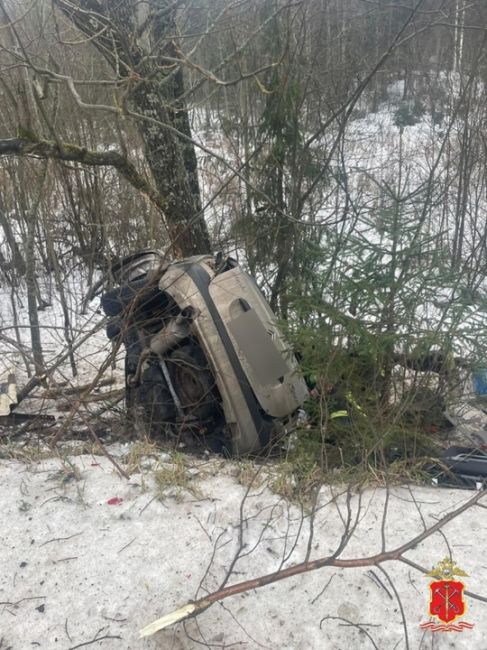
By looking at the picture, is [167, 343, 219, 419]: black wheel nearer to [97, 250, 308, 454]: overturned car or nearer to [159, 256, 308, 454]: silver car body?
[97, 250, 308, 454]: overturned car

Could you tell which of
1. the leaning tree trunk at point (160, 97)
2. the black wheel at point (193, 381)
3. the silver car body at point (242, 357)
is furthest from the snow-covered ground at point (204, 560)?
the leaning tree trunk at point (160, 97)

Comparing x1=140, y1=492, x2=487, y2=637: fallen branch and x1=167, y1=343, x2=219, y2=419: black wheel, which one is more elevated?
x1=167, y1=343, x2=219, y2=419: black wheel

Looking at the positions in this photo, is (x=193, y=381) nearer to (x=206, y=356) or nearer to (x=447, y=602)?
(x=206, y=356)

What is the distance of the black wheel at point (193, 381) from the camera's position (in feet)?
12.5

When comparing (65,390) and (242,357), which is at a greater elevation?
(242,357)

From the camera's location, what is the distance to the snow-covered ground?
72.7 inches

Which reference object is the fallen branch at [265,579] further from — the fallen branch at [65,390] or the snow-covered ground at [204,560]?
the fallen branch at [65,390]

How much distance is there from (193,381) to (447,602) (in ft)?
7.95

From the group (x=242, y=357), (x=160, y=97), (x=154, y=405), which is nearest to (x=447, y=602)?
(x=242, y=357)

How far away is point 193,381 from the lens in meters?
3.95

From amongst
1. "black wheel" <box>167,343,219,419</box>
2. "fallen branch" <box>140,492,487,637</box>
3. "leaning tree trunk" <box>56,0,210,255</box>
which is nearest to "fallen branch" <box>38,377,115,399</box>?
"black wheel" <box>167,343,219,419</box>

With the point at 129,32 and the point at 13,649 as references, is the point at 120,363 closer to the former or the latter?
the point at 129,32

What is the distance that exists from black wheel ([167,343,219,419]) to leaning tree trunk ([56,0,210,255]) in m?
1.19

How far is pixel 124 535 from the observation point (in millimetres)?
2301
